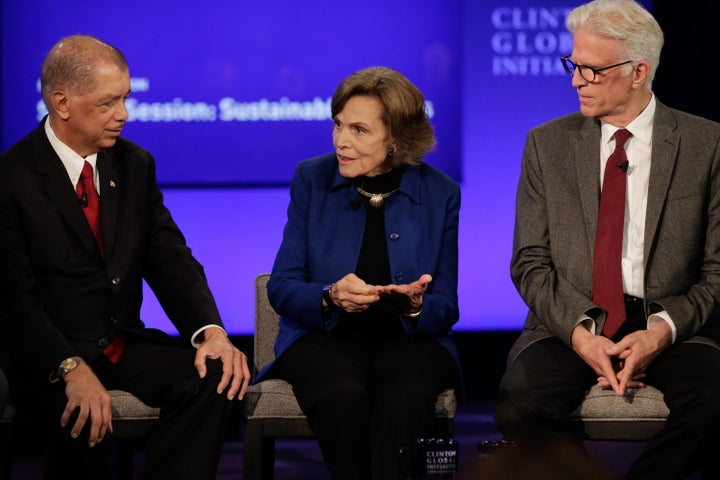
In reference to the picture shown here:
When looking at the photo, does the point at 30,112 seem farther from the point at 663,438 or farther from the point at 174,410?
the point at 663,438

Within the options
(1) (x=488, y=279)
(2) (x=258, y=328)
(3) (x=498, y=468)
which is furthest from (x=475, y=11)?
(3) (x=498, y=468)

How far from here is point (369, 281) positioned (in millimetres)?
3658

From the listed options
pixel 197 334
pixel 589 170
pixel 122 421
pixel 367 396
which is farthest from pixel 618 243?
pixel 122 421

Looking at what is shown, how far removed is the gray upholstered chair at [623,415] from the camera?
3359 mm

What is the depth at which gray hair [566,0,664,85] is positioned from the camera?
361 cm

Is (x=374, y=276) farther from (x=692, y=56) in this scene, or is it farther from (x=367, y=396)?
(x=692, y=56)

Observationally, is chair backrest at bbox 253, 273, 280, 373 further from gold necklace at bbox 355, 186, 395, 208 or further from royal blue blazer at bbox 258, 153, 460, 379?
gold necklace at bbox 355, 186, 395, 208

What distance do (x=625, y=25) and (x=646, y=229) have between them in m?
0.69

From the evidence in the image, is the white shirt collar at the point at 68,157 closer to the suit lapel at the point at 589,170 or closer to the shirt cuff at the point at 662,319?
the suit lapel at the point at 589,170

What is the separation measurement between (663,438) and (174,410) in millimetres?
1503

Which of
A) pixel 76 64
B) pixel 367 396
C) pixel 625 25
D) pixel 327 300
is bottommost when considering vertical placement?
pixel 367 396

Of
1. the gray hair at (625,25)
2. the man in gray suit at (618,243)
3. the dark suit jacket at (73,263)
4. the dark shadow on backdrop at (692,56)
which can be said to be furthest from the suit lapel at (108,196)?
the dark shadow on backdrop at (692,56)

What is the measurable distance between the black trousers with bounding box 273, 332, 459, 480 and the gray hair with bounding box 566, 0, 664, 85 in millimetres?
1198

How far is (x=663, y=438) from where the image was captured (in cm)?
324
